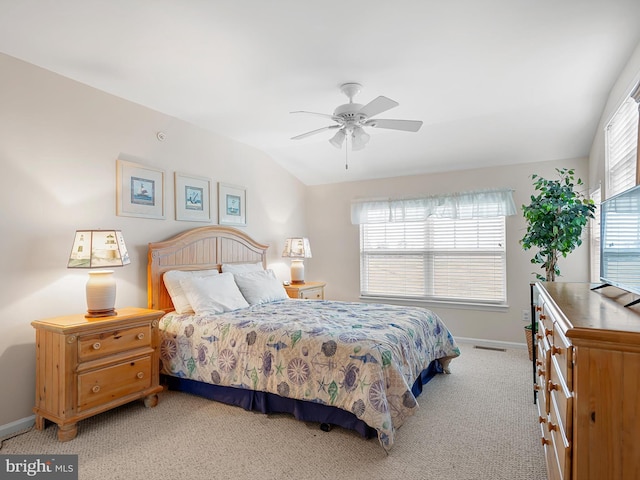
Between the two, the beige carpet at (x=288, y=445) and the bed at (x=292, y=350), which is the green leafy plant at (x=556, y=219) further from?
the beige carpet at (x=288, y=445)

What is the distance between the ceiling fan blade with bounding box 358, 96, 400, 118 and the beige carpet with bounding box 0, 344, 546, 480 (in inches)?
90.0

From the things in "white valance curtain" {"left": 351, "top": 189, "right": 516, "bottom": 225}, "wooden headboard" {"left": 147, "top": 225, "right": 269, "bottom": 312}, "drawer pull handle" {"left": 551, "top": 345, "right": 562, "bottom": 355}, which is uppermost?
"white valance curtain" {"left": 351, "top": 189, "right": 516, "bottom": 225}

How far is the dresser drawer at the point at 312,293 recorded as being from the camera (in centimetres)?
481

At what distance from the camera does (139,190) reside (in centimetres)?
345

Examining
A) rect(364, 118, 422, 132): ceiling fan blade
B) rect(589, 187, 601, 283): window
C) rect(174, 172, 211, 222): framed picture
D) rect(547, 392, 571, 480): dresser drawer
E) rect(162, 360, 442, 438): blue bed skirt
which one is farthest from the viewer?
rect(174, 172, 211, 222): framed picture

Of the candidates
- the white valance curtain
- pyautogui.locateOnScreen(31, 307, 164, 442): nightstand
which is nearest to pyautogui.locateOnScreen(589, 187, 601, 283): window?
the white valance curtain

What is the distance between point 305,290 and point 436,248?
1.87 metres

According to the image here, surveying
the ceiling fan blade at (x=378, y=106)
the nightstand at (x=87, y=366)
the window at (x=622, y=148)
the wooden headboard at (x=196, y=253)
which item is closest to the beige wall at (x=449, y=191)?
the window at (x=622, y=148)

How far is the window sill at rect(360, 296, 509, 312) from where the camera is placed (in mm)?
4574

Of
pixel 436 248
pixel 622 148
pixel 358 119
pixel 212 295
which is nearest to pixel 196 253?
pixel 212 295

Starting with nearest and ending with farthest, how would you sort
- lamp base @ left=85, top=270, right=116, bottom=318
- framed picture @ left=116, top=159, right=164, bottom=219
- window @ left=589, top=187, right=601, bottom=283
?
lamp base @ left=85, top=270, right=116, bottom=318
framed picture @ left=116, top=159, right=164, bottom=219
window @ left=589, top=187, right=601, bottom=283

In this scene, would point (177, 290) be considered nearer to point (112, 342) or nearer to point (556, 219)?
point (112, 342)

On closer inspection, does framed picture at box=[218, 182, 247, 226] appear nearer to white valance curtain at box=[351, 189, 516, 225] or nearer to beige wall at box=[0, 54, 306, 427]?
beige wall at box=[0, 54, 306, 427]

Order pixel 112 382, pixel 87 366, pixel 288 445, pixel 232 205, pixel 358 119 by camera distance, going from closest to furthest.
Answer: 1. pixel 288 445
2. pixel 87 366
3. pixel 112 382
4. pixel 358 119
5. pixel 232 205
